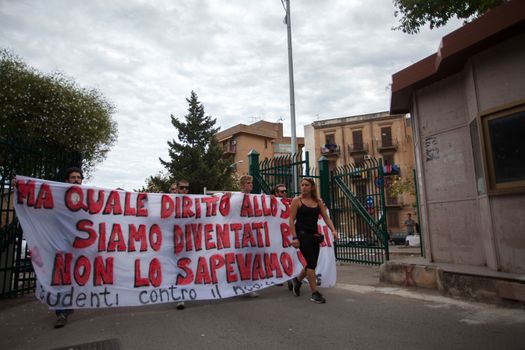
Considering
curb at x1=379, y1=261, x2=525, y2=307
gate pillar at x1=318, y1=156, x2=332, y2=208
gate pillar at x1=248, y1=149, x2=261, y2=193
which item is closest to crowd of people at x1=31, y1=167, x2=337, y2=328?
curb at x1=379, y1=261, x2=525, y2=307

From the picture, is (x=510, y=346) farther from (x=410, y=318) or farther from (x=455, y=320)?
(x=410, y=318)

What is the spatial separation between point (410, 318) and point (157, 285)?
341 centimetres

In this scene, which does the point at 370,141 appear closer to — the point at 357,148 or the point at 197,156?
the point at 357,148

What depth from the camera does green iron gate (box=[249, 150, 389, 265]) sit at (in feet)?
29.6

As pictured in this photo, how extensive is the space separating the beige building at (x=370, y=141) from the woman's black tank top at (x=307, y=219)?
36.9m

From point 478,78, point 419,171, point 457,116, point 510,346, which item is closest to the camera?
point 510,346

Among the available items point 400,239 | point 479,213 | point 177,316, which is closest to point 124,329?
point 177,316

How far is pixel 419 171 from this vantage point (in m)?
7.08

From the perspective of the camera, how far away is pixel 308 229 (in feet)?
18.4

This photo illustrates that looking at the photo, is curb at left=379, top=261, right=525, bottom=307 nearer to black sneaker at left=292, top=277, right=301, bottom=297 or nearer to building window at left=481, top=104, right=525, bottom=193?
building window at left=481, top=104, right=525, bottom=193

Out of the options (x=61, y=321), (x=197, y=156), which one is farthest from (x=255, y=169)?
(x=197, y=156)

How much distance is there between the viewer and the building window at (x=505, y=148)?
4.96 metres

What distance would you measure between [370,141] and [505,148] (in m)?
39.8

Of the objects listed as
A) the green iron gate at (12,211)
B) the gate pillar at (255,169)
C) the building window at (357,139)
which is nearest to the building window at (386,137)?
the building window at (357,139)
